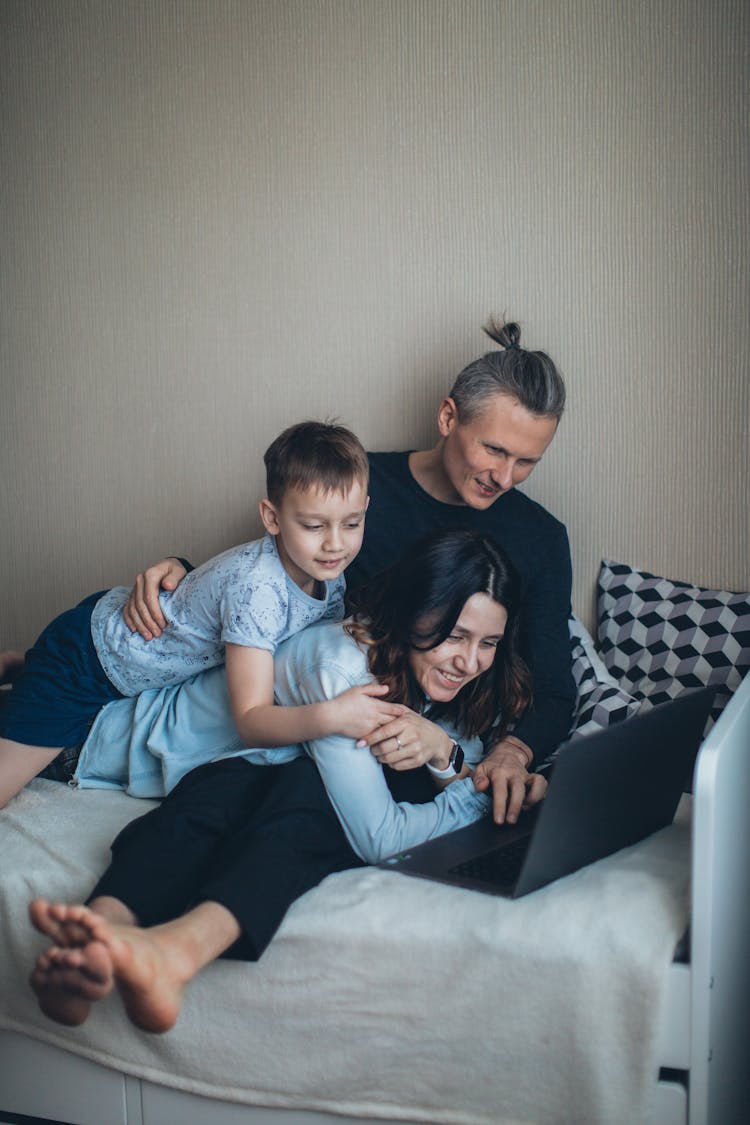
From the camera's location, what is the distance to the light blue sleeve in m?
1.57

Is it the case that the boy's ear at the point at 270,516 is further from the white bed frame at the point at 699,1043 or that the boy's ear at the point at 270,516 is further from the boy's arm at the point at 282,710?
the white bed frame at the point at 699,1043

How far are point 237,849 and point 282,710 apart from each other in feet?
0.70

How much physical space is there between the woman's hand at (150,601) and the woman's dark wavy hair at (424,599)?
1.25ft

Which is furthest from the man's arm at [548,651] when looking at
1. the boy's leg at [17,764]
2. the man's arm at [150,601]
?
the boy's leg at [17,764]

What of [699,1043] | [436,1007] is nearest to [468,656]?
[436,1007]

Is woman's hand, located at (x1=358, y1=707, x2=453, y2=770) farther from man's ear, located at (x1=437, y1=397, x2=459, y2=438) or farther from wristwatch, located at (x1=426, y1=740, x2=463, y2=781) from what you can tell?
man's ear, located at (x1=437, y1=397, x2=459, y2=438)

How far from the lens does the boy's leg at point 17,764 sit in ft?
5.98

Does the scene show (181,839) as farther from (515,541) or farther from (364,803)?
(515,541)

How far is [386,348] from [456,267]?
0.73ft

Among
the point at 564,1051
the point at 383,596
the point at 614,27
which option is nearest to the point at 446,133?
the point at 614,27

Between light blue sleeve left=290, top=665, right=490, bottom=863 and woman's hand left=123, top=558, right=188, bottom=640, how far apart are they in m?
0.39

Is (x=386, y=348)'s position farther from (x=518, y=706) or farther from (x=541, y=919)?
(x=541, y=919)

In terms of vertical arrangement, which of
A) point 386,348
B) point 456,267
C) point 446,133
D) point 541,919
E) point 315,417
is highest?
point 446,133

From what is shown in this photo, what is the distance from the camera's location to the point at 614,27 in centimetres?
204
